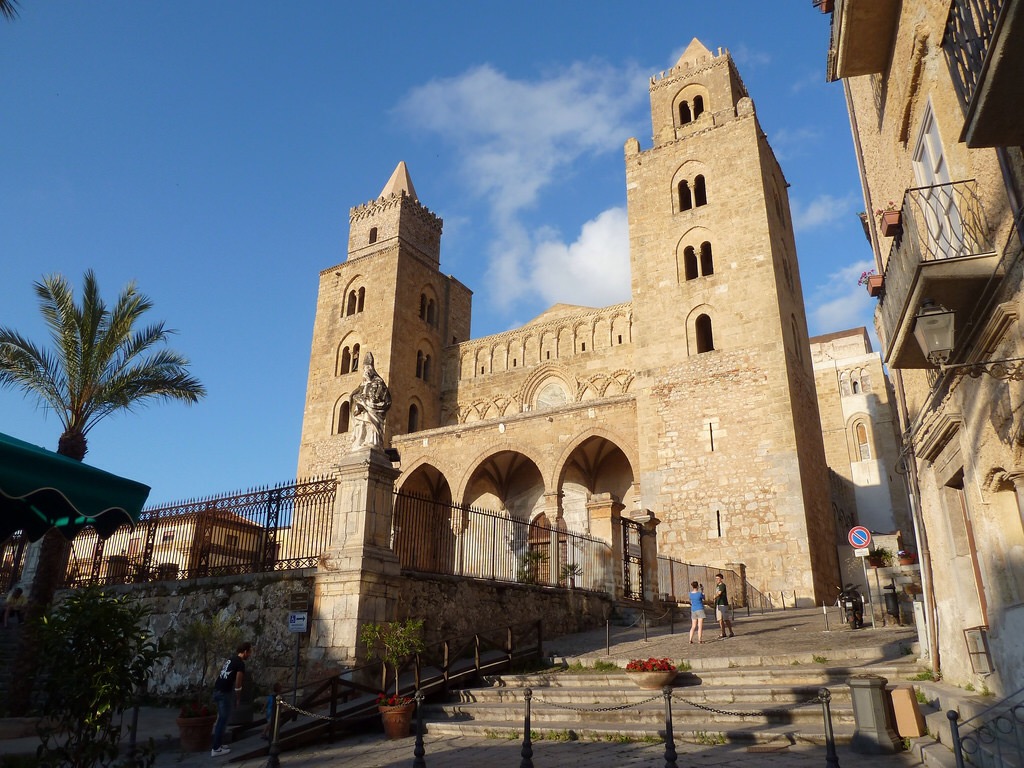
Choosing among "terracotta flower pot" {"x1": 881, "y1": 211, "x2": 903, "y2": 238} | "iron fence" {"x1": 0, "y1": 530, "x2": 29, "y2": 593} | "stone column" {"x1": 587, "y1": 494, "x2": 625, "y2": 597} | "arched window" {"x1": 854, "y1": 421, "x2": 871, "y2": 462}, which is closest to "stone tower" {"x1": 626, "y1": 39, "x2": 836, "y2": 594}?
"stone column" {"x1": 587, "y1": 494, "x2": 625, "y2": 597}

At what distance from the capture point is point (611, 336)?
29891mm

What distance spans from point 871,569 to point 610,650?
16.0 feet

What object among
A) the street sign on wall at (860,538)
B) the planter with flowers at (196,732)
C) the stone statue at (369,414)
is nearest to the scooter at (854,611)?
the street sign on wall at (860,538)

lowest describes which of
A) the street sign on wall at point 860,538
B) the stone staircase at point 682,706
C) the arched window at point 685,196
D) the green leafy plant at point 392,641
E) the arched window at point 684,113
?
the stone staircase at point 682,706

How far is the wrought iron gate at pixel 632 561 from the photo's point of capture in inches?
588

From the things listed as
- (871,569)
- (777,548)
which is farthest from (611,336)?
(871,569)

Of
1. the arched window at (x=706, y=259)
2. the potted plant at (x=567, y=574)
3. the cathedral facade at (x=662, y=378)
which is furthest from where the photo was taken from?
the arched window at (x=706, y=259)

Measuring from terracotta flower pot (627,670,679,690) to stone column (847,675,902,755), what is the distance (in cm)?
250

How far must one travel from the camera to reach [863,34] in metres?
6.86

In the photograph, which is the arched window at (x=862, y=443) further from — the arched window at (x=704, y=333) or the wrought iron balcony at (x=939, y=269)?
the wrought iron balcony at (x=939, y=269)

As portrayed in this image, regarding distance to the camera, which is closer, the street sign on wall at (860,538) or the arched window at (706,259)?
the street sign on wall at (860,538)

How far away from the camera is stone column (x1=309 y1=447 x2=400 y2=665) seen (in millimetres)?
9320

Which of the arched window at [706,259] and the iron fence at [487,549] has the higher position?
the arched window at [706,259]

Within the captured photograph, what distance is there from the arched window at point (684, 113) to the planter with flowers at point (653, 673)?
2258 cm
